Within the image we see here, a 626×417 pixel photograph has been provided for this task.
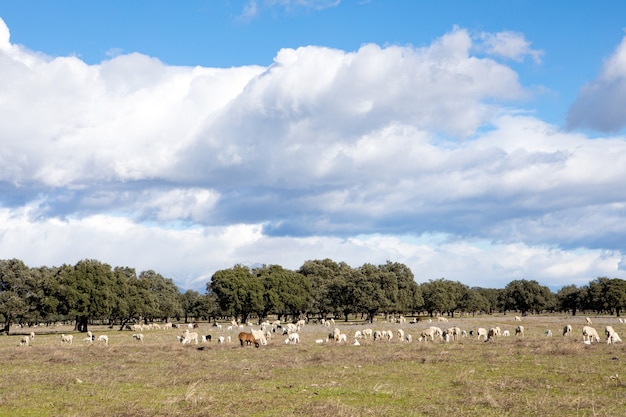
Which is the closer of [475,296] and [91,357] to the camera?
[91,357]

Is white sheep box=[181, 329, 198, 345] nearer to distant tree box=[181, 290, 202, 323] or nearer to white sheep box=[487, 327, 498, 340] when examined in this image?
white sheep box=[487, 327, 498, 340]

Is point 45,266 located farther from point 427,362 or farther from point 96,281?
point 427,362

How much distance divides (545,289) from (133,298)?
399 feet

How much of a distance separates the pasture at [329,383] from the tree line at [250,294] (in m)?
49.9

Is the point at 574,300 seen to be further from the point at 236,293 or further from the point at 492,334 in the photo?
the point at 492,334

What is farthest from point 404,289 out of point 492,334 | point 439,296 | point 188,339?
point 188,339

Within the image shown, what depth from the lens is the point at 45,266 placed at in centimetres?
11656

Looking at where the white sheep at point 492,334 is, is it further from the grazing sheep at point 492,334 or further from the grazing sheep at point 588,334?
the grazing sheep at point 588,334

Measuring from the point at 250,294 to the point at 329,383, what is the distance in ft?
283

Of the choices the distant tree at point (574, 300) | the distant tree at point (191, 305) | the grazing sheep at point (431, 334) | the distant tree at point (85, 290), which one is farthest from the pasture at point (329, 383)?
the distant tree at point (574, 300)

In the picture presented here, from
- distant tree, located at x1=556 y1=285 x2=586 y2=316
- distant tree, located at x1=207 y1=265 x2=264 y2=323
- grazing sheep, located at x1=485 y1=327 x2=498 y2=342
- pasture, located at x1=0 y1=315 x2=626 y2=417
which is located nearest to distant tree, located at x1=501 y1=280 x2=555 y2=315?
distant tree, located at x1=556 y1=285 x2=586 y2=316

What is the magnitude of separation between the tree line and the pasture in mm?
49857

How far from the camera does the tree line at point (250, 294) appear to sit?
85250mm

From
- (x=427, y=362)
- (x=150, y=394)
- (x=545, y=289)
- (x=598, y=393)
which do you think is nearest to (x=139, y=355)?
(x=150, y=394)
